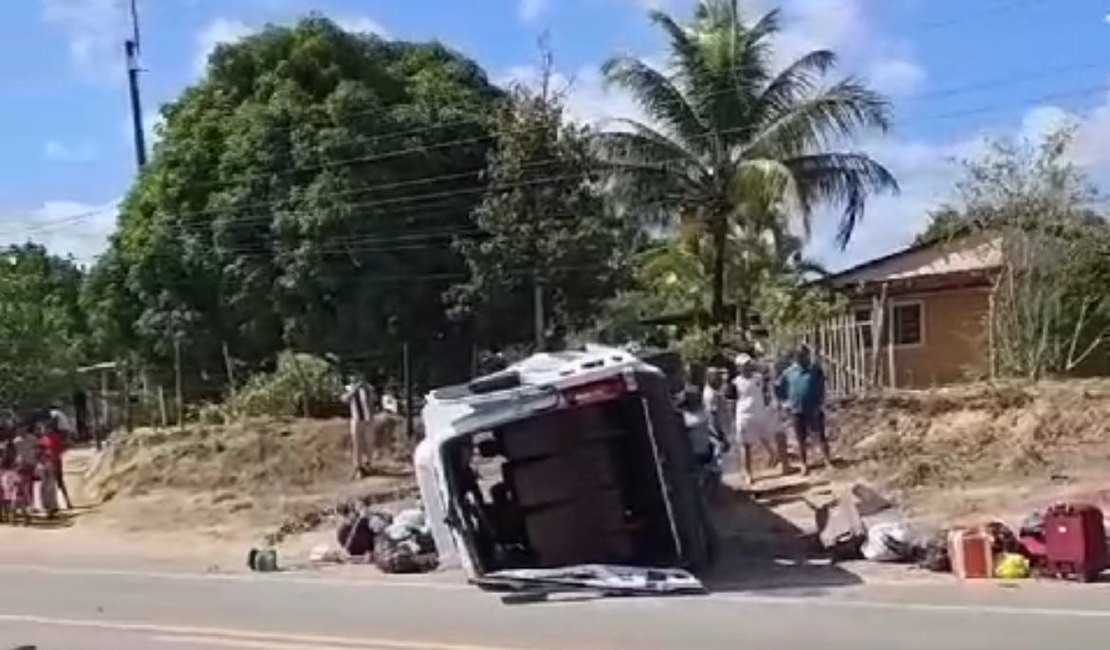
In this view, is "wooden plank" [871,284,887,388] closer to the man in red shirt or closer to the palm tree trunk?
the palm tree trunk

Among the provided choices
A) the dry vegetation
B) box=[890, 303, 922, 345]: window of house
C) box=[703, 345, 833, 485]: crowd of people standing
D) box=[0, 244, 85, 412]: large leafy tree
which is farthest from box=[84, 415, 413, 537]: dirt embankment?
box=[0, 244, 85, 412]: large leafy tree

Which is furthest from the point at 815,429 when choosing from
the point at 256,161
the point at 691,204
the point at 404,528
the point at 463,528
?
the point at 256,161

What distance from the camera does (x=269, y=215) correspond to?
1506 inches

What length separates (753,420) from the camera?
24.7 metres

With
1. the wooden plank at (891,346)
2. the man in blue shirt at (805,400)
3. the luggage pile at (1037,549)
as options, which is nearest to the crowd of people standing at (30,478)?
the man in blue shirt at (805,400)

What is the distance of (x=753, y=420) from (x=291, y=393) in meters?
11.8

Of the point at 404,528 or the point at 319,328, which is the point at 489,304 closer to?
the point at 319,328

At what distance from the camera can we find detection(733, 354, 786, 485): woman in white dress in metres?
24.4

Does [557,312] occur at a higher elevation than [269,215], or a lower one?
lower

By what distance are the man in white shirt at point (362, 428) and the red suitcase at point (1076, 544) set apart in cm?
1395

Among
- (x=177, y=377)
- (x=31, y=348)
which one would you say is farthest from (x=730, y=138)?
(x=31, y=348)

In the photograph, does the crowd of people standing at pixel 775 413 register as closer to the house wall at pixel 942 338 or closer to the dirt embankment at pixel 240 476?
the dirt embankment at pixel 240 476

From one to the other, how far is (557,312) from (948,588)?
A: 19.1 m

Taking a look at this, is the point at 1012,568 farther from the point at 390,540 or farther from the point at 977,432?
the point at 977,432
